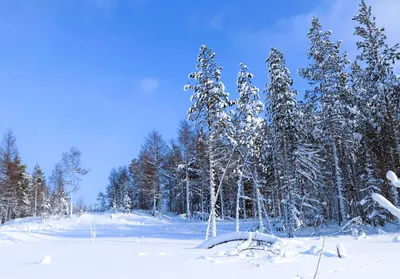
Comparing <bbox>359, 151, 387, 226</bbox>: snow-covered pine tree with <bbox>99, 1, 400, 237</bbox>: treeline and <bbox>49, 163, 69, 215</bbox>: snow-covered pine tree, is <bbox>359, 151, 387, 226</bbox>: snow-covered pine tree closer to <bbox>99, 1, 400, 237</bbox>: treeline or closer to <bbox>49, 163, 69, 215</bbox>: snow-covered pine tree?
<bbox>99, 1, 400, 237</bbox>: treeline

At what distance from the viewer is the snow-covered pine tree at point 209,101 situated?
68.8 feet

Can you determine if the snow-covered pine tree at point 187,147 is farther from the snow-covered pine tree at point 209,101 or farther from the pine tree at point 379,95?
the pine tree at point 379,95

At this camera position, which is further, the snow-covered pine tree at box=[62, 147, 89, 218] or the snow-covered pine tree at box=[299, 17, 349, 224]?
the snow-covered pine tree at box=[62, 147, 89, 218]

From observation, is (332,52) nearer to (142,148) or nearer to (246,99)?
(246,99)

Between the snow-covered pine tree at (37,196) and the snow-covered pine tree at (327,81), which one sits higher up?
the snow-covered pine tree at (327,81)

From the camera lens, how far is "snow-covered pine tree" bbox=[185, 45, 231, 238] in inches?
826

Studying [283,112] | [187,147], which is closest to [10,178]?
[187,147]

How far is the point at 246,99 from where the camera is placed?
2139 centimetres

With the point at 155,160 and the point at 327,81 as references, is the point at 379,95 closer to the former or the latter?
the point at 327,81

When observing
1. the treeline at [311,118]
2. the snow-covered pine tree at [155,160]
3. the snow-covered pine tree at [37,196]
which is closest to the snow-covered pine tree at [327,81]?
the treeline at [311,118]

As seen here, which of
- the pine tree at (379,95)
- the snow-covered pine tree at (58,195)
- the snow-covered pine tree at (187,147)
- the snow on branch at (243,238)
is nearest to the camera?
the snow on branch at (243,238)

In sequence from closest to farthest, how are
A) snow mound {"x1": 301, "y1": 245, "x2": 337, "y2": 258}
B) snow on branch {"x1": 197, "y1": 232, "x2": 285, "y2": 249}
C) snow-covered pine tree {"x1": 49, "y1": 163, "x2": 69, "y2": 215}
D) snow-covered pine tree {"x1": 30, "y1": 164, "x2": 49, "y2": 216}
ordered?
snow mound {"x1": 301, "y1": 245, "x2": 337, "y2": 258}, snow on branch {"x1": 197, "y1": 232, "x2": 285, "y2": 249}, snow-covered pine tree {"x1": 30, "y1": 164, "x2": 49, "y2": 216}, snow-covered pine tree {"x1": 49, "y1": 163, "x2": 69, "y2": 215}

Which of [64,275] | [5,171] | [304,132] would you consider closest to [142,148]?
[5,171]

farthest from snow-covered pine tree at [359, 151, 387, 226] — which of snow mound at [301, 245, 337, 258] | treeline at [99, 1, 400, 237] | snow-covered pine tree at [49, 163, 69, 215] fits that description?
snow-covered pine tree at [49, 163, 69, 215]
